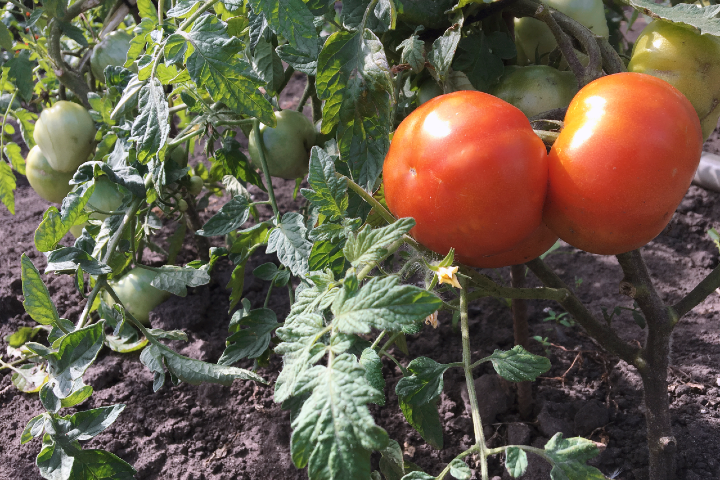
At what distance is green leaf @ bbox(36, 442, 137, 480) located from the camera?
0.68 m

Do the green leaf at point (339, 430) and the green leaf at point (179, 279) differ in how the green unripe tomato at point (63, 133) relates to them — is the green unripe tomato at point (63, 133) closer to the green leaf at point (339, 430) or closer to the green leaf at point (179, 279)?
the green leaf at point (179, 279)

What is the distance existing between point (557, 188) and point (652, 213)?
10 cm

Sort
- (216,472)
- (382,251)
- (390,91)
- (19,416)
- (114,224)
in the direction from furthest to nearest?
1. (19,416)
2. (216,472)
3. (114,224)
4. (390,91)
5. (382,251)

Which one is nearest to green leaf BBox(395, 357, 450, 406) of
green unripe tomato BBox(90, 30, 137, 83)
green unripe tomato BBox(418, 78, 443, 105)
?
green unripe tomato BBox(418, 78, 443, 105)

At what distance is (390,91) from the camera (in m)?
0.70

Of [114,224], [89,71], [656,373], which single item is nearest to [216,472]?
[114,224]

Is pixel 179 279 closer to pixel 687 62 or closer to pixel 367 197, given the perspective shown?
pixel 367 197

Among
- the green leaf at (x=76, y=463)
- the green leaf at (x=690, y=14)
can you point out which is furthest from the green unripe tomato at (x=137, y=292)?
the green leaf at (x=690, y=14)

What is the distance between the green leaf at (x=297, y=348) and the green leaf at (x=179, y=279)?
1.46 ft

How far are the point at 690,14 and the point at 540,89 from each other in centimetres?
19

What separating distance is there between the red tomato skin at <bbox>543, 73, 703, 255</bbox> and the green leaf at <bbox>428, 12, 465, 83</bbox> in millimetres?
178

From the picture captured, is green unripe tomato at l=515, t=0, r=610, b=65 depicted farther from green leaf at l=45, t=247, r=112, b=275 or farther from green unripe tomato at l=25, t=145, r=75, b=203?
green unripe tomato at l=25, t=145, r=75, b=203

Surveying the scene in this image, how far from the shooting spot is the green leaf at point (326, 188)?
0.67m

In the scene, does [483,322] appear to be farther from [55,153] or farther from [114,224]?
[55,153]
